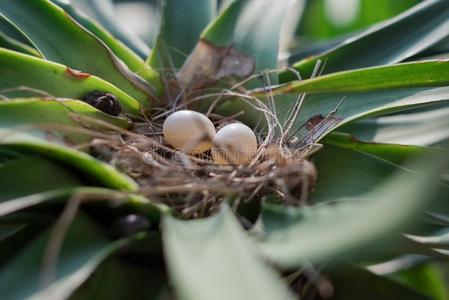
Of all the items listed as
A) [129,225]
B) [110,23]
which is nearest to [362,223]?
[129,225]

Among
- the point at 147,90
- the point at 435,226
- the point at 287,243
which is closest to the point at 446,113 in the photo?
the point at 435,226

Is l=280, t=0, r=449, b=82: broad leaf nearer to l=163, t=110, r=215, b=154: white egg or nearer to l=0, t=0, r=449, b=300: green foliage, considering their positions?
l=0, t=0, r=449, b=300: green foliage

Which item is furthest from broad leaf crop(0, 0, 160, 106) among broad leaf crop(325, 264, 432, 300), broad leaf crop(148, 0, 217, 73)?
broad leaf crop(325, 264, 432, 300)

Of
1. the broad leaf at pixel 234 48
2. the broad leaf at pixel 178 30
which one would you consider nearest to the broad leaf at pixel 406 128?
the broad leaf at pixel 234 48

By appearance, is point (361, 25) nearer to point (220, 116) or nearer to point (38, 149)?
point (220, 116)

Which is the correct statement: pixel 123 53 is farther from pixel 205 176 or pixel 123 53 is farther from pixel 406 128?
pixel 406 128

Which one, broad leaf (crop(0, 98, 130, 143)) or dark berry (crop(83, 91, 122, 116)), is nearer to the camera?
broad leaf (crop(0, 98, 130, 143))
